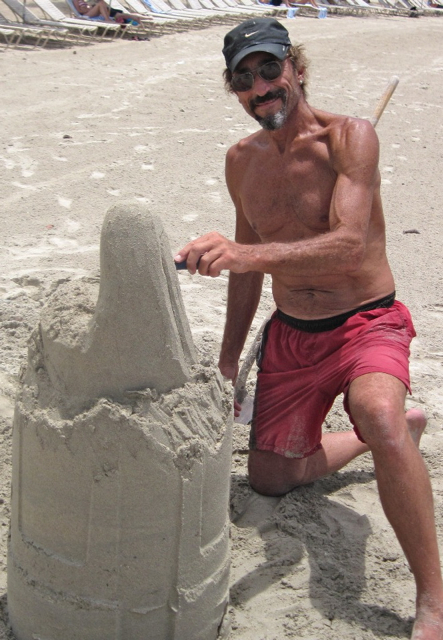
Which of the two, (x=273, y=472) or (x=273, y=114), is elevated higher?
(x=273, y=114)

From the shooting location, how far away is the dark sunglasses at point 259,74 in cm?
308

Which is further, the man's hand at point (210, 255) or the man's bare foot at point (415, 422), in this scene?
the man's bare foot at point (415, 422)

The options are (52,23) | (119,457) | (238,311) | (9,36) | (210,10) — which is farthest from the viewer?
(210,10)

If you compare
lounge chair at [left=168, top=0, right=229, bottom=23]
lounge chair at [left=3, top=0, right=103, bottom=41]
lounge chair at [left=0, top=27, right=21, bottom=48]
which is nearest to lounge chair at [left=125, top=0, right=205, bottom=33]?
lounge chair at [left=168, top=0, right=229, bottom=23]

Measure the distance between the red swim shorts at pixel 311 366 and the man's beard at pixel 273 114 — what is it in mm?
813

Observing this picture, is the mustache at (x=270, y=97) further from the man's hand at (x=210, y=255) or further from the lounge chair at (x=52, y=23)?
the lounge chair at (x=52, y=23)

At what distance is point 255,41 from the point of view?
3.06 m

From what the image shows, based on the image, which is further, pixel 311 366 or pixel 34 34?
pixel 34 34

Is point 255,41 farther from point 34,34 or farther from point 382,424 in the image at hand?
point 34,34

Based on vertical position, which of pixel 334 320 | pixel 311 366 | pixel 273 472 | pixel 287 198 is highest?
pixel 287 198

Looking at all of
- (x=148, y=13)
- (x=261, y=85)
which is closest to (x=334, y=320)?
(x=261, y=85)

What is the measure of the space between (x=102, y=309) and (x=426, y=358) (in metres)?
2.75

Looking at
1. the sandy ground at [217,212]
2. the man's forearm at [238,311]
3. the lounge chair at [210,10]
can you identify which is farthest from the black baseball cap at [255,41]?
the lounge chair at [210,10]

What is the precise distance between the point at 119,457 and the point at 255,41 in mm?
1743
